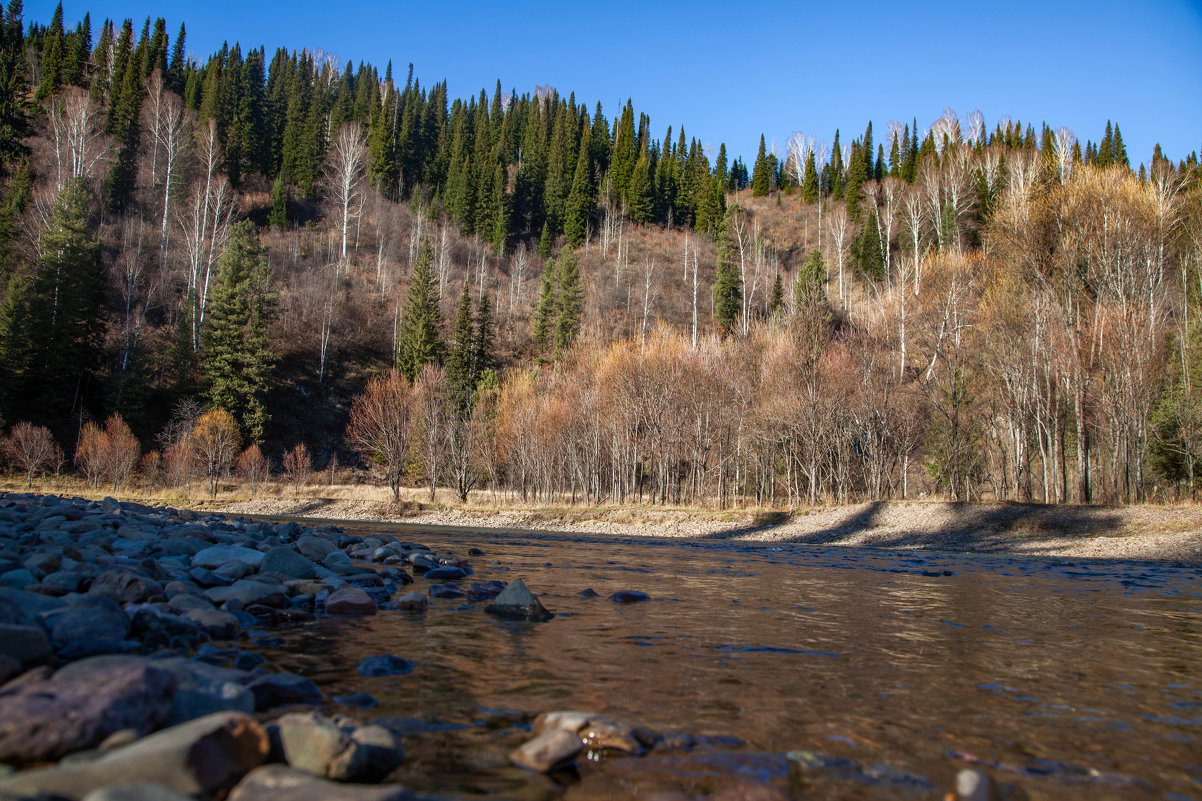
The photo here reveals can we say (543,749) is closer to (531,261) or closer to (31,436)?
(31,436)

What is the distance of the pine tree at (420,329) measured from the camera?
57.2 meters

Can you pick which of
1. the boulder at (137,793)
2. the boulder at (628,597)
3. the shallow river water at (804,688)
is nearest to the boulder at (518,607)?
the shallow river water at (804,688)

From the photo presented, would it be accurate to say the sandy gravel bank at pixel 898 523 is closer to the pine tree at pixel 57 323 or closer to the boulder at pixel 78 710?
the pine tree at pixel 57 323

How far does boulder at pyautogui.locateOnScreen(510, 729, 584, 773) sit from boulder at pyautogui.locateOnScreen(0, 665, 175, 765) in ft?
6.04

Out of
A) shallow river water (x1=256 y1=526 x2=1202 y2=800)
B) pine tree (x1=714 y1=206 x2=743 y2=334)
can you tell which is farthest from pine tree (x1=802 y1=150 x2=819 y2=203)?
shallow river water (x1=256 y1=526 x2=1202 y2=800)

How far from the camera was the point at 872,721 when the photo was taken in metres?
4.40

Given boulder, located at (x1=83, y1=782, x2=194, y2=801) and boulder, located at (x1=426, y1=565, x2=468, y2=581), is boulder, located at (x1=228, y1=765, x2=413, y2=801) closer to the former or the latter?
boulder, located at (x1=83, y1=782, x2=194, y2=801)

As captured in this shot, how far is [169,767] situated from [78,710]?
0.79 meters

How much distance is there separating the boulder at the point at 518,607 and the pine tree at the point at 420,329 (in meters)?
50.1

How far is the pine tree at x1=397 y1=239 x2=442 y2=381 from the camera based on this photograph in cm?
5716

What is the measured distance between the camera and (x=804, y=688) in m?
5.12

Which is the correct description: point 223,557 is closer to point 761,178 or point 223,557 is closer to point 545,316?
point 545,316

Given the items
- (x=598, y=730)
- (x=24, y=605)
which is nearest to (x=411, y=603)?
(x=24, y=605)

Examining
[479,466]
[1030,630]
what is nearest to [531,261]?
[479,466]
